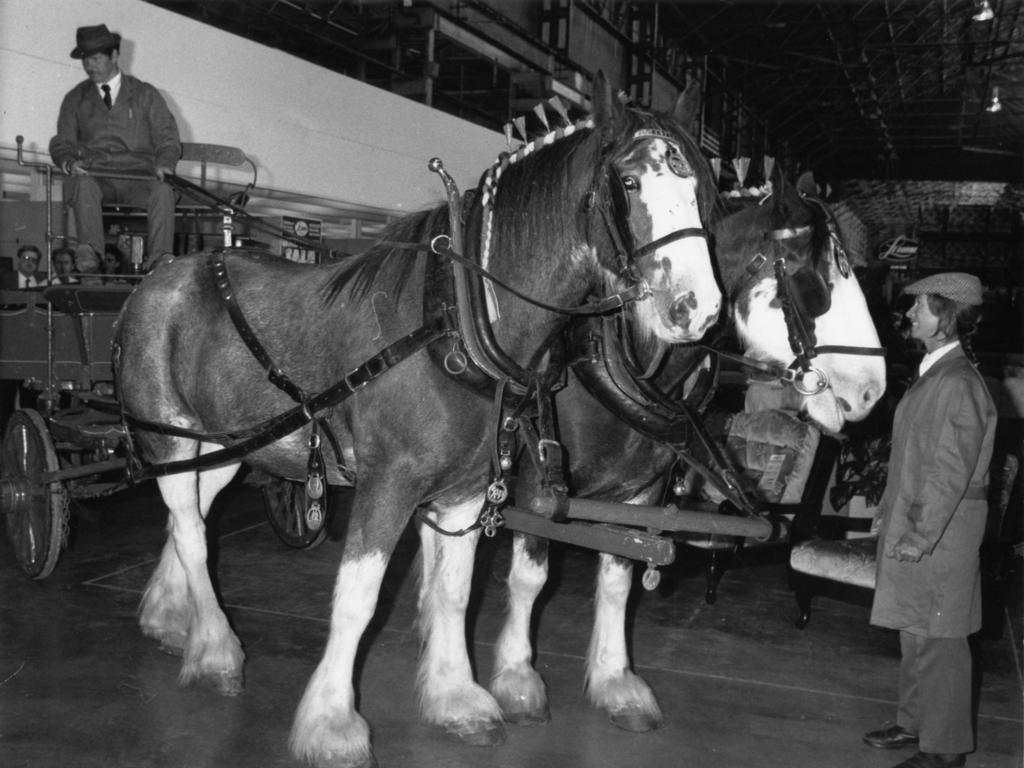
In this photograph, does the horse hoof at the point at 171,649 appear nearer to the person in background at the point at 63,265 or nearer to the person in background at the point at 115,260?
the person in background at the point at 63,265

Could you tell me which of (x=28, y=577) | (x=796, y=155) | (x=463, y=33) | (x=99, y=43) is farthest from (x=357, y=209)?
(x=796, y=155)

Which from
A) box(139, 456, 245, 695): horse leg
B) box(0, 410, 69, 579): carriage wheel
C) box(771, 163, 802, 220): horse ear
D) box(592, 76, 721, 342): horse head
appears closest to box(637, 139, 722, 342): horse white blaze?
box(592, 76, 721, 342): horse head

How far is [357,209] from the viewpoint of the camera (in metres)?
10.9

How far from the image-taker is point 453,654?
3.62 meters

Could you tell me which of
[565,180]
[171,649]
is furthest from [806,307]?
[171,649]

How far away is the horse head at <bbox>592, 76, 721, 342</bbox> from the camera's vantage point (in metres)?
2.69

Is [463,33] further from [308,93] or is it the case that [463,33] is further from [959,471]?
[959,471]

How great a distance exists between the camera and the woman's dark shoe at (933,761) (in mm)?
3258

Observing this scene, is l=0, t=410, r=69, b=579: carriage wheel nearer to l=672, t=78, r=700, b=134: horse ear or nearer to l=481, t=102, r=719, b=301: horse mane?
Result: l=481, t=102, r=719, b=301: horse mane

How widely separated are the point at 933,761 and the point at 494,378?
6.20 feet

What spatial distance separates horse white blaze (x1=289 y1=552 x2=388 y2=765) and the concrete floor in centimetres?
20

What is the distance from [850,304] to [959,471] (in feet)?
3.37

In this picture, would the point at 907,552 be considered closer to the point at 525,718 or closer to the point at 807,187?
the point at 525,718

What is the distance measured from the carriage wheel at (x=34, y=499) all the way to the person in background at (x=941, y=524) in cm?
371
